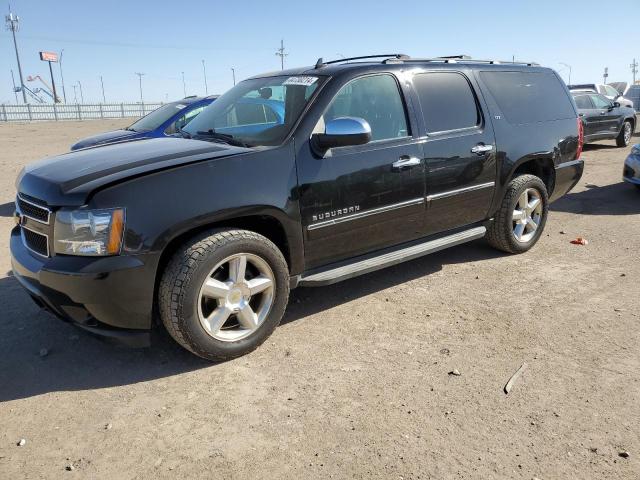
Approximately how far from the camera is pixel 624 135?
1451 cm

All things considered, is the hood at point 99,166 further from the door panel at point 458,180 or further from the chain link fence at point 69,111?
the chain link fence at point 69,111

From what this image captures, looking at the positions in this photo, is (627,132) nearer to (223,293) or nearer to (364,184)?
(364,184)

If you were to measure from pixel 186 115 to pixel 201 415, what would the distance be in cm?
641

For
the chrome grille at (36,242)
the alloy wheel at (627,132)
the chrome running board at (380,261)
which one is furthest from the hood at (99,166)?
the alloy wheel at (627,132)

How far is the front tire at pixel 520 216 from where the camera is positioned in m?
5.01

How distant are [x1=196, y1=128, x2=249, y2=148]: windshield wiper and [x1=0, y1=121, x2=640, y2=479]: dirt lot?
4.53 feet


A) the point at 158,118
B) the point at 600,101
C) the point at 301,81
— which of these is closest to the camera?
the point at 301,81

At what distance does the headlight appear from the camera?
281cm

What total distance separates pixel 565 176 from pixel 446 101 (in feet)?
6.77

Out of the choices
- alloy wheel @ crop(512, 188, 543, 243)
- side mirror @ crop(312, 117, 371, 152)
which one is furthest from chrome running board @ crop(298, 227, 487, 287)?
side mirror @ crop(312, 117, 371, 152)

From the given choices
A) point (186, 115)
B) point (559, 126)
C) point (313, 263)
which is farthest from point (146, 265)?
point (186, 115)

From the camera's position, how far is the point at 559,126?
5395 millimetres

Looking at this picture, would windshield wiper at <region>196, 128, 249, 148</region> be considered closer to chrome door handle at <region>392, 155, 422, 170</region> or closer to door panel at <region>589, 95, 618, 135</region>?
chrome door handle at <region>392, 155, 422, 170</region>

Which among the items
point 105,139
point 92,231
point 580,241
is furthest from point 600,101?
point 92,231
